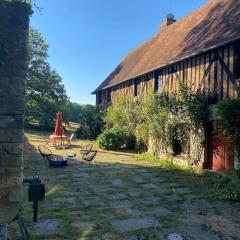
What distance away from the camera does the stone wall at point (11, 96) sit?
12.6ft

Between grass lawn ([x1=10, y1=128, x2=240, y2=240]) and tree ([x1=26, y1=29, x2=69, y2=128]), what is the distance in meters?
19.5

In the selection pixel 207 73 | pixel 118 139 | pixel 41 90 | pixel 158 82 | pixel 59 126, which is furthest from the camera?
pixel 41 90

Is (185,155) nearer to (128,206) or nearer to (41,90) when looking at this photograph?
(128,206)

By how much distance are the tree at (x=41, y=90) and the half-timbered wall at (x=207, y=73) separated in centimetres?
1645

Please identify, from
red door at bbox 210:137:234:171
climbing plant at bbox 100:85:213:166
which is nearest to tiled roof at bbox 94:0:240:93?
climbing plant at bbox 100:85:213:166

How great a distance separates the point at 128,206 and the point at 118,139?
33.0 ft

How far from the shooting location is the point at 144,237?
17.2 feet

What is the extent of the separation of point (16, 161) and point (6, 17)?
1.72 meters

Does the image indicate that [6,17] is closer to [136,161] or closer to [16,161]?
[16,161]

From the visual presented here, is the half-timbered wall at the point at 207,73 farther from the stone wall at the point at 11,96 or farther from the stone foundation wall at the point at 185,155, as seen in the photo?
the stone wall at the point at 11,96

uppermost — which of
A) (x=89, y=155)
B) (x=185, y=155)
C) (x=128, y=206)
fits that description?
(x=185, y=155)

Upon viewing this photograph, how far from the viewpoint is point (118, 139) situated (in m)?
17.0

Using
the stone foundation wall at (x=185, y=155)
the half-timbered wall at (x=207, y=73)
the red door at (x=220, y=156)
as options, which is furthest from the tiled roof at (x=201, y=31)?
the stone foundation wall at (x=185, y=155)

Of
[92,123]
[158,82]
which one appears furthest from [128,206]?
[92,123]
